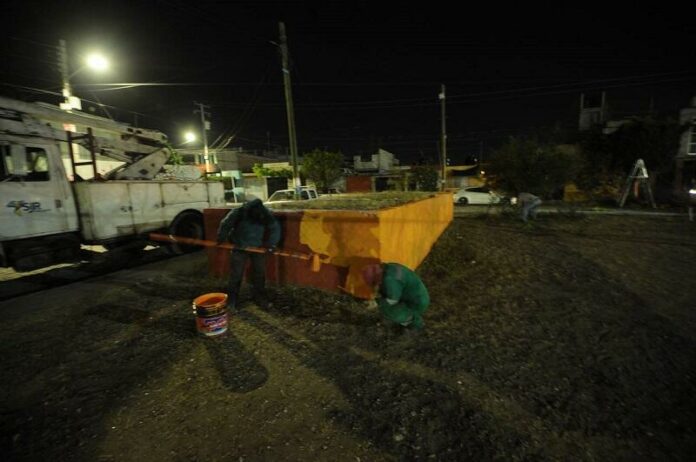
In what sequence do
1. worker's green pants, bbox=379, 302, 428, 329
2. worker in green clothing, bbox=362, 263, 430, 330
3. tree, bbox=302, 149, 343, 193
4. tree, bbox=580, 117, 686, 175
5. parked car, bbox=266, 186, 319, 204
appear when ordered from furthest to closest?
tree, bbox=302, 149, 343, 193 < tree, bbox=580, 117, 686, 175 < parked car, bbox=266, 186, 319, 204 < worker's green pants, bbox=379, 302, 428, 329 < worker in green clothing, bbox=362, 263, 430, 330

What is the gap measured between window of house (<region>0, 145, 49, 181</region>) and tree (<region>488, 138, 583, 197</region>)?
12.7 meters

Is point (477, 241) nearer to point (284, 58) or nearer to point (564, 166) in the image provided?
point (564, 166)

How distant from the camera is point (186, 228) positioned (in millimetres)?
9203

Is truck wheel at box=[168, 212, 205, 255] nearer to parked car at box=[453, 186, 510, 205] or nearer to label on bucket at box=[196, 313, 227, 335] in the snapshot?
label on bucket at box=[196, 313, 227, 335]

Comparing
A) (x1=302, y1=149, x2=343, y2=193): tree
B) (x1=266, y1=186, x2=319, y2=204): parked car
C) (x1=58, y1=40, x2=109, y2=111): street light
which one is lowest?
(x1=266, y1=186, x2=319, y2=204): parked car

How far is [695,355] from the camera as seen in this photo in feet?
11.7

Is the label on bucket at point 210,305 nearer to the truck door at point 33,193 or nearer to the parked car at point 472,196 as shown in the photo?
the truck door at point 33,193

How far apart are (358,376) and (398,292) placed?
1019 mm

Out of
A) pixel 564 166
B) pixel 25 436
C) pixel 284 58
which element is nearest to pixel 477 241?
pixel 564 166

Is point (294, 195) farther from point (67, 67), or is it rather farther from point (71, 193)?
point (67, 67)

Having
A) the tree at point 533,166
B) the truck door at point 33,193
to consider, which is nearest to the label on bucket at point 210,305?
the truck door at point 33,193

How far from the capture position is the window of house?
5848mm

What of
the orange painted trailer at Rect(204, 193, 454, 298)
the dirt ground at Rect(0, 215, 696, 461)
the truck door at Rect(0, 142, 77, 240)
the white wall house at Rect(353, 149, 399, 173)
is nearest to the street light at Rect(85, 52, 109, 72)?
the truck door at Rect(0, 142, 77, 240)

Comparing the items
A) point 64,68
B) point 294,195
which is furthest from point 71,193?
point 64,68
